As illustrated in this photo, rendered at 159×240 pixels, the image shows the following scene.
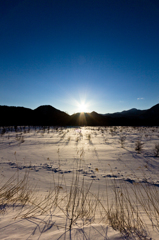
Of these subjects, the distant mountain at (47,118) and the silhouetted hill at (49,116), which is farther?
the silhouetted hill at (49,116)

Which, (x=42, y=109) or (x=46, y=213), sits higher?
Result: (x=42, y=109)

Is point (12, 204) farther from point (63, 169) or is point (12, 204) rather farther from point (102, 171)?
point (102, 171)

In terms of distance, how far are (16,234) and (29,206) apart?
0.61m

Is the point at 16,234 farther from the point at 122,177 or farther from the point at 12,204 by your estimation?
the point at 122,177

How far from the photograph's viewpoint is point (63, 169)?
121 inches

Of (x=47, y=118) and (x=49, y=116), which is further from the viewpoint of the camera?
(x=49, y=116)

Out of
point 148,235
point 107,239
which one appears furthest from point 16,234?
point 148,235

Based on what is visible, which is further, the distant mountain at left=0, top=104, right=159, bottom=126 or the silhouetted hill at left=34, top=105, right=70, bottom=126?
the silhouetted hill at left=34, top=105, right=70, bottom=126

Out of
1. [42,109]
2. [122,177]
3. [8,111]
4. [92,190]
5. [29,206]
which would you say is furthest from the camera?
[42,109]

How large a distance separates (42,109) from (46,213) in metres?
48.1

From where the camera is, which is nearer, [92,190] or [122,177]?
[92,190]

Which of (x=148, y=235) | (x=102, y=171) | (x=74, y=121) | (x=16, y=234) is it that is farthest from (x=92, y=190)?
(x=74, y=121)

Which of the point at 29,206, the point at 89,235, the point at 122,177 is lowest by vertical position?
the point at 122,177

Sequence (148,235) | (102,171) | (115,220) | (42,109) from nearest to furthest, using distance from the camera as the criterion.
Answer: (148,235)
(115,220)
(102,171)
(42,109)
